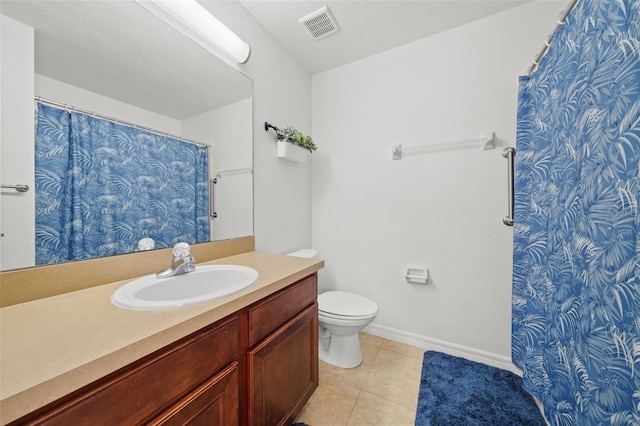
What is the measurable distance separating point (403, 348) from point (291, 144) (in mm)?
1821

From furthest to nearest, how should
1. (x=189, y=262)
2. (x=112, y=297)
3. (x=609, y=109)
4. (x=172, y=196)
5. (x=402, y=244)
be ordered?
(x=402, y=244), (x=172, y=196), (x=189, y=262), (x=112, y=297), (x=609, y=109)

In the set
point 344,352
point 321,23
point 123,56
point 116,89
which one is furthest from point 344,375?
point 321,23

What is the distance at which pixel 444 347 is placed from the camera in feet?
5.83

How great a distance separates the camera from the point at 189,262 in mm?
1062

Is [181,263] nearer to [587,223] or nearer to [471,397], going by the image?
[587,223]

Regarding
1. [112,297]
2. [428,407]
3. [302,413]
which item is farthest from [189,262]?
[428,407]

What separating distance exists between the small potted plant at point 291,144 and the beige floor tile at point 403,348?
166 centimetres

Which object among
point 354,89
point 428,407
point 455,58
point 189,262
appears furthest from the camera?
point 354,89

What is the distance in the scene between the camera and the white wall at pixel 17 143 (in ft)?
2.41

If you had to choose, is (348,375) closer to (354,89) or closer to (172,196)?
(172,196)

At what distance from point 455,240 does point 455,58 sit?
1.33 metres

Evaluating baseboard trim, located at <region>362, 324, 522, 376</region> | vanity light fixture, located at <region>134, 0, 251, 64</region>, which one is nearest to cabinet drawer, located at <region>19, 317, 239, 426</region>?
vanity light fixture, located at <region>134, 0, 251, 64</region>

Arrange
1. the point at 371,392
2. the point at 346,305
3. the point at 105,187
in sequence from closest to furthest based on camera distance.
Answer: the point at 105,187
the point at 371,392
the point at 346,305

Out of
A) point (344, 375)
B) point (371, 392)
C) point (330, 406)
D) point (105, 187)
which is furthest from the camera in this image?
point (344, 375)
